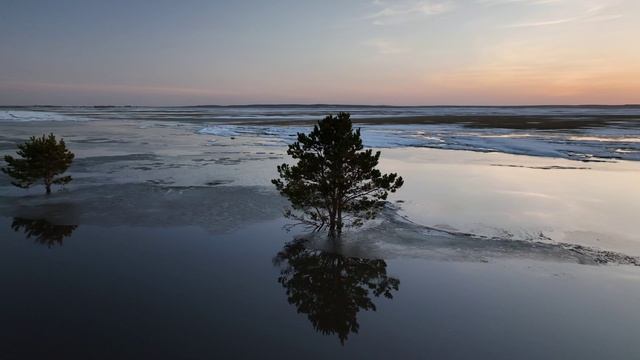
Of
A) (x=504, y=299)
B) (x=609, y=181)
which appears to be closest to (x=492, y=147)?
(x=609, y=181)

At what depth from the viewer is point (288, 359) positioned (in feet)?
25.7

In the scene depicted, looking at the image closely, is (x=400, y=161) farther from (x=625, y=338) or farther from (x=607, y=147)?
(x=625, y=338)

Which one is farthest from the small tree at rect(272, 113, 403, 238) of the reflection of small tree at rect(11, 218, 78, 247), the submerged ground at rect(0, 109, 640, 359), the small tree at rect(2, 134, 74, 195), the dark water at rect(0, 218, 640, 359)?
the small tree at rect(2, 134, 74, 195)

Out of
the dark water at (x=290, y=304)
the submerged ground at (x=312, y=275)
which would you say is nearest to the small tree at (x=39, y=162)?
the submerged ground at (x=312, y=275)

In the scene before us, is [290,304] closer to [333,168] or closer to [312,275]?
[312,275]

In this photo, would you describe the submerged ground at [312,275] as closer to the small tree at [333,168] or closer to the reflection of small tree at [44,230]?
the reflection of small tree at [44,230]

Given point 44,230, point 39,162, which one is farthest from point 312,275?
Result: point 39,162

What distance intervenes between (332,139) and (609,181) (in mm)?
18388

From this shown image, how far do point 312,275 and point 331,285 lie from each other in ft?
2.43

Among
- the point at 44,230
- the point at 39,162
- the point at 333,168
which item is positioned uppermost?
the point at 333,168

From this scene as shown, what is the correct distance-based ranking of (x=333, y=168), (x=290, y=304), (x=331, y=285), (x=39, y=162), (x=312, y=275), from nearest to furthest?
(x=290, y=304) → (x=331, y=285) → (x=312, y=275) → (x=333, y=168) → (x=39, y=162)

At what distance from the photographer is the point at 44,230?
14836 mm

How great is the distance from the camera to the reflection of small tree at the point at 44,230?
1384cm

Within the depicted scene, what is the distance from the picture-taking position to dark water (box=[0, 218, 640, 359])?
323 inches
